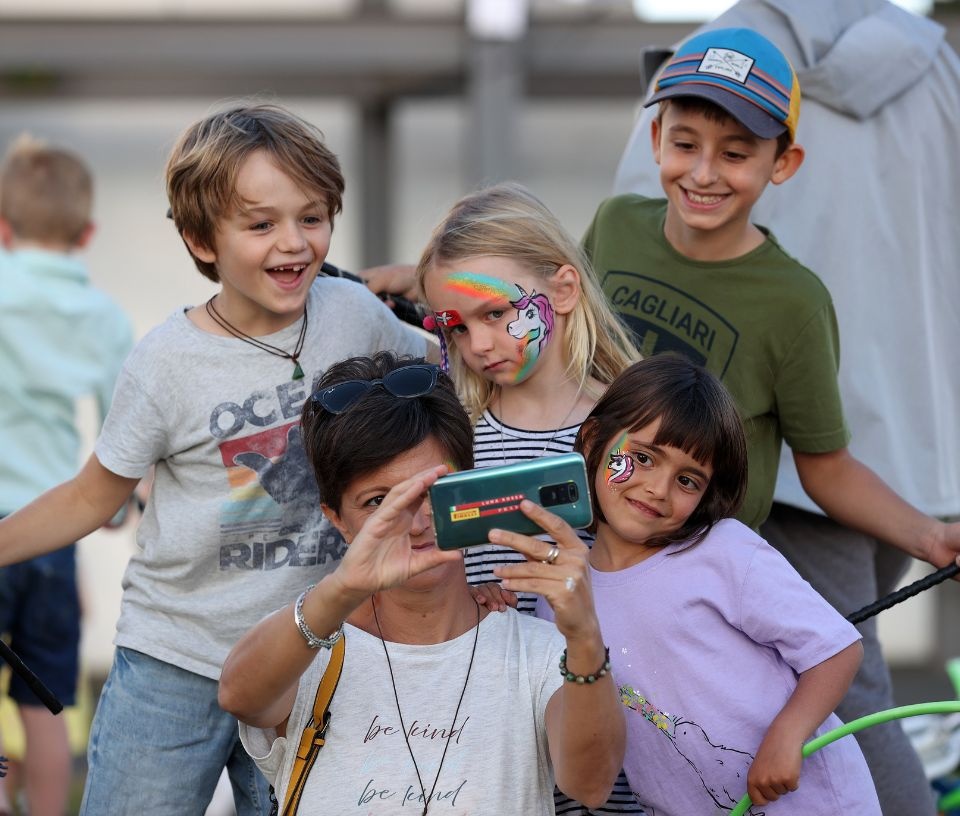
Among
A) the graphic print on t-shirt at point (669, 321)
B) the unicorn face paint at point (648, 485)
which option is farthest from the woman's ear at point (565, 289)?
the unicorn face paint at point (648, 485)

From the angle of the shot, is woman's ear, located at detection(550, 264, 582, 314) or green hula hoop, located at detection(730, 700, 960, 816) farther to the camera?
woman's ear, located at detection(550, 264, 582, 314)

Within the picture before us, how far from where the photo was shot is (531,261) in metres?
2.82

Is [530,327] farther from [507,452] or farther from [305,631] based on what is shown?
[305,631]

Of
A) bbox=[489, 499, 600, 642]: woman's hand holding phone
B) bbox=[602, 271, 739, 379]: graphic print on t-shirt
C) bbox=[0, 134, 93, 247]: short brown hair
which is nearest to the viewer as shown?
bbox=[489, 499, 600, 642]: woman's hand holding phone

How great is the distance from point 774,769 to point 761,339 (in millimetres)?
915

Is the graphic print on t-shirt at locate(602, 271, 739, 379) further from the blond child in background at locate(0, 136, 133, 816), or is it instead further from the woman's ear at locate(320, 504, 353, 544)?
the blond child in background at locate(0, 136, 133, 816)

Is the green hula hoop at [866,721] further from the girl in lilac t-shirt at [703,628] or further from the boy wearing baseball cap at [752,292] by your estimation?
the boy wearing baseball cap at [752,292]

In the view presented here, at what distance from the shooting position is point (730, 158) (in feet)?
9.43

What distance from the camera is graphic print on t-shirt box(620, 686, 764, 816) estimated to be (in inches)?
94.6

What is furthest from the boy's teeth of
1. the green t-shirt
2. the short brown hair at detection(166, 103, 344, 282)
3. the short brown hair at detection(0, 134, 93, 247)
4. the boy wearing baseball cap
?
the short brown hair at detection(0, 134, 93, 247)

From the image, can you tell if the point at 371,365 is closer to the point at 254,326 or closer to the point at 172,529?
the point at 254,326

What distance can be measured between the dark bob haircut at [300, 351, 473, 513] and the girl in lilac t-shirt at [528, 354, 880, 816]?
0.98 feet

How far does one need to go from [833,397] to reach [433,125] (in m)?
3.71

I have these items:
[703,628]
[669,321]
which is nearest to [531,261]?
[669,321]
